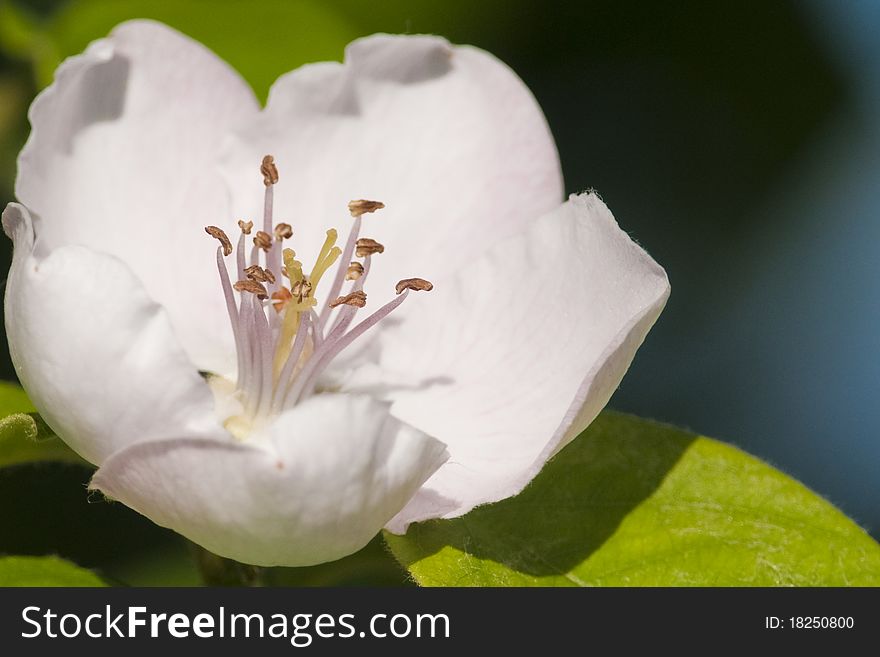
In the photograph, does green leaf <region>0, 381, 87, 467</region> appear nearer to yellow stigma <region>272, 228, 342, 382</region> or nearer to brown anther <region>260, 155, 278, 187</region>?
yellow stigma <region>272, 228, 342, 382</region>

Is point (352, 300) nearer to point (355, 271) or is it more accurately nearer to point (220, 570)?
point (355, 271)

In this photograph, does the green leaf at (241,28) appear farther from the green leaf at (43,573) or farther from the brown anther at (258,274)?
the green leaf at (43,573)

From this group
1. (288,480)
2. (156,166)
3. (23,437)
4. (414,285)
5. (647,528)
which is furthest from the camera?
Answer: (156,166)

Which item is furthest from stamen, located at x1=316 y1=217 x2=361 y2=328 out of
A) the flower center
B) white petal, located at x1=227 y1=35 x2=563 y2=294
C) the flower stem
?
the flower stem

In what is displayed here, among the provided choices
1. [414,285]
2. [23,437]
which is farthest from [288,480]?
[414,285]

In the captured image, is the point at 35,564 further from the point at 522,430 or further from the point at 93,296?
the point at 522,430
